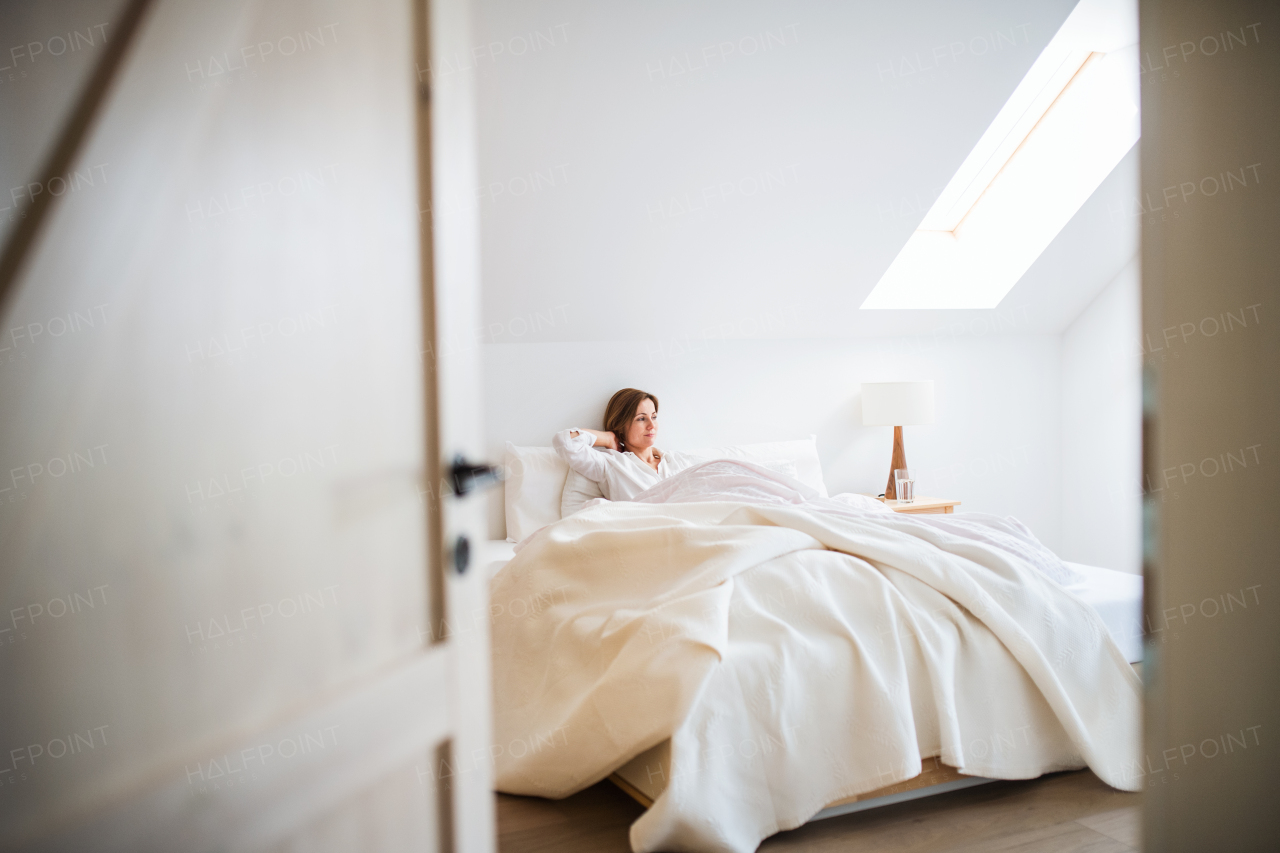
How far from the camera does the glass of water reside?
4621 mm

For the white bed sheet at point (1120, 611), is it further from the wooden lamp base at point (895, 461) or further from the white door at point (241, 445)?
the white door at point (241, 445)

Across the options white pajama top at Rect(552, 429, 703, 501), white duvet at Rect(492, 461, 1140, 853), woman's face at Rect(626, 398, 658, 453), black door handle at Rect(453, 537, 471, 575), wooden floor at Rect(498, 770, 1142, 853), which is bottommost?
wooden floor at Rect(498, 770, 1142, 853)

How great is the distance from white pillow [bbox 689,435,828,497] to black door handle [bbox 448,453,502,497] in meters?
3.27

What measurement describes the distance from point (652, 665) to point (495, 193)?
233 cm

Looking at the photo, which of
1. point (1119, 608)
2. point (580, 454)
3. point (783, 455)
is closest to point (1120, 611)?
point (1119, 608)

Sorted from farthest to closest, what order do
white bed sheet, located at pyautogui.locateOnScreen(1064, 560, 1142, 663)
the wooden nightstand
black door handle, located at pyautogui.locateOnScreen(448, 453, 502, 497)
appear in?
1. the wooden nightstand
2. white bed sheet, located at pyautogui.locateOnScreen(1064, 560, 1142, 663)
3. black door handle, located at pyautogui.locateOnScreen(448, 453, 502, 497)

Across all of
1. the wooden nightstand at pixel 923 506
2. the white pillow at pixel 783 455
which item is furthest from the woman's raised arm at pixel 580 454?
the wooden nightstand at pixel 923 506

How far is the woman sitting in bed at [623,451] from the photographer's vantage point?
13.2 ft

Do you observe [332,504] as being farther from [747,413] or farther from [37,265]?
[747,413]

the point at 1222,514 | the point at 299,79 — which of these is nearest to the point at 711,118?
the point at 299,79

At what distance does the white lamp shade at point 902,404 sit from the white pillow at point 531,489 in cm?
172

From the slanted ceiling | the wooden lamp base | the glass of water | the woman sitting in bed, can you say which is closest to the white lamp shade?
the wooden lamp base

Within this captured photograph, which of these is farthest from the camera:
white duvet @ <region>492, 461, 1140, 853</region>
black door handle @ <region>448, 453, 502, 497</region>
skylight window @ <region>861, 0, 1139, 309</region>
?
skylight window @ <region>861, 0, 1139, 309</region>

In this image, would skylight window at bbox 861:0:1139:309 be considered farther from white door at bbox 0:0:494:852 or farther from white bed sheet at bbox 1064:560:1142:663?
white door at bbox 0:0:494:852
